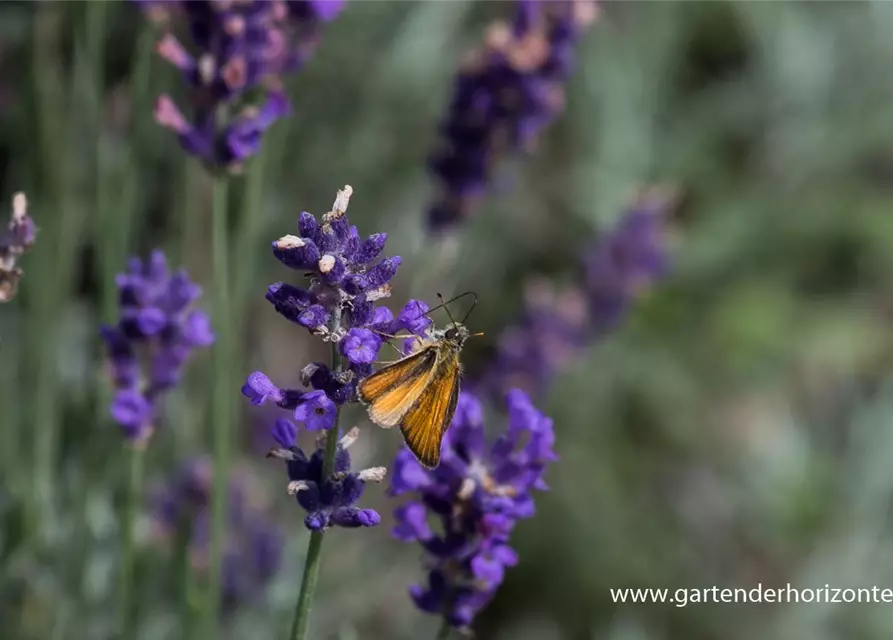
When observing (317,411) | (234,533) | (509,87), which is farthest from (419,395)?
(234,533)

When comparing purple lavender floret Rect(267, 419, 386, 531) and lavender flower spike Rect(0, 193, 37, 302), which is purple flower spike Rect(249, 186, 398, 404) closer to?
purple lavender floret Rect(267, 419, 386, 531)

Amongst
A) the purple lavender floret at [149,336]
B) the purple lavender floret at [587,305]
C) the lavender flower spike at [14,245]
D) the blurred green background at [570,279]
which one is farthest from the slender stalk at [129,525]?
the purple lavender floret at [587,305]

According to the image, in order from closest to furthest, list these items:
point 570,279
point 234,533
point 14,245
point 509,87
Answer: point 14,245
point 509,87
point 234,533
point 570,279

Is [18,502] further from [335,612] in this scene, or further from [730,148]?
[730,148]

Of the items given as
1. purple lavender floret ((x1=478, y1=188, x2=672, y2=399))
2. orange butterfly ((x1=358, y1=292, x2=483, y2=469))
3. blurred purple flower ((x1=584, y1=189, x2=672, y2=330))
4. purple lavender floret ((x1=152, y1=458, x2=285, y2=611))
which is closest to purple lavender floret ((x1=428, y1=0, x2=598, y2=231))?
purple lavender floret ((x1=478, y1=188, x2=672, y2=399))

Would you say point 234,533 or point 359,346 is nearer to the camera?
point 359,346

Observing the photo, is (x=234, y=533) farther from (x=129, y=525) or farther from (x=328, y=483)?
(x=328, y=483)

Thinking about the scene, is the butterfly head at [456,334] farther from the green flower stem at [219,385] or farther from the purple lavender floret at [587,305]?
the purple lavender floret at [587,305]
